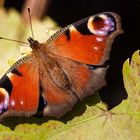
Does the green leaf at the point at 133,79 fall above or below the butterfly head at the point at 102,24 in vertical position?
below

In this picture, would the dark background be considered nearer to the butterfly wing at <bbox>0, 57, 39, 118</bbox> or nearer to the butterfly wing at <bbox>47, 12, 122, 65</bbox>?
the butterfly wing at <bbox>47, 12, 122, 65</bbox>

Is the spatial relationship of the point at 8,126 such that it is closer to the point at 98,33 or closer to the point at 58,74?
the point at 58,74

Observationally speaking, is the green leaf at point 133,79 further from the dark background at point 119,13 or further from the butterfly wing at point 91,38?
the dark background at point 119,13

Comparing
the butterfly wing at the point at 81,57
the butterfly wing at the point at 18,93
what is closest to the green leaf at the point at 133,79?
the butterfly wing at the point at 81,57

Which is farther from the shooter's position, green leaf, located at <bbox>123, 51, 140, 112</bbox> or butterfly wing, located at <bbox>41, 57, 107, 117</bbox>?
green leaf, located at <bbox>123, 51, 140, 112</bbox>

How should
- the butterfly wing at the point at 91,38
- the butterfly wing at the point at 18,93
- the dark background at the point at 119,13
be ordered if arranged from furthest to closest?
the dark background at the point at 119,13
the butterfly wing at the point at 91,38
the butterfly wing at the point at 18,93

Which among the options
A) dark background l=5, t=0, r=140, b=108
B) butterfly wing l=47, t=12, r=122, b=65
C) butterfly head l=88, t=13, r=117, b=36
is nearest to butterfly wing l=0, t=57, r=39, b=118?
butterfly wing l=47, t=12, r=122, b=65

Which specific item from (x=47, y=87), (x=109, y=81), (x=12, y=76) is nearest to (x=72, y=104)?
(x=47, y=87)
